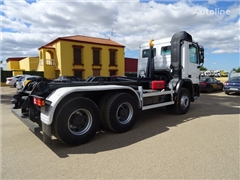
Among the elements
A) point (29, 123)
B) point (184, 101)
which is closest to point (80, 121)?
point (29, 123)

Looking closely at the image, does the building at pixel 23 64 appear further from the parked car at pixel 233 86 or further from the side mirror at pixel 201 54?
the parked car at pixel 233 86

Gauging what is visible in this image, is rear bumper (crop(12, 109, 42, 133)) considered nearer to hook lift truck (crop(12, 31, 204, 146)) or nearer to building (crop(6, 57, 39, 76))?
hook lift truck (crop(12, 31, 204, 146))

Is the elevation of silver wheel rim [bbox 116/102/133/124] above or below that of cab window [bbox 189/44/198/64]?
below

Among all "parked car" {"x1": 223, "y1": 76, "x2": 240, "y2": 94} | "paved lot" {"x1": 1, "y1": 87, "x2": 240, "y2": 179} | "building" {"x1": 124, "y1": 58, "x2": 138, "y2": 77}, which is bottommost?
"paved lot" {"x1": 1, "y1": 87, "x2": 240, "y2": 179}

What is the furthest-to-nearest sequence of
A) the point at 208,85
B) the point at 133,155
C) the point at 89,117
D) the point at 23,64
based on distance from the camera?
the point at 23,64
the point at 208,85
the point at 89,117
the point at 133,155

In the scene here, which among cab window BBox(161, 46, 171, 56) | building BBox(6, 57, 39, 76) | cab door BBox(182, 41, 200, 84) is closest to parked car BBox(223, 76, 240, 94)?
cab door BBox(182, 41, 200, 84)

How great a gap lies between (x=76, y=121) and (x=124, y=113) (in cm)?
137

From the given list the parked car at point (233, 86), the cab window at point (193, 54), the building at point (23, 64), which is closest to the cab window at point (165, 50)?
the cab window at point (193, 54)

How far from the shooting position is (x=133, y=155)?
10.9 feet

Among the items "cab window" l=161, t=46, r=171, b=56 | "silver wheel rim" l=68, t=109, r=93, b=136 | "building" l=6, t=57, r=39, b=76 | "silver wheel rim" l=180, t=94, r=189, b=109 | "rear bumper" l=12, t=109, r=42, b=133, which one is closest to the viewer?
"rear bumper" l=12, t=109, r=42, b=133

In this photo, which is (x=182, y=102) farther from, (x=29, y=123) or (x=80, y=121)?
(x=29, y=123)

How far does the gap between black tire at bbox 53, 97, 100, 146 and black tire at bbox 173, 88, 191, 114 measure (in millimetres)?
3492

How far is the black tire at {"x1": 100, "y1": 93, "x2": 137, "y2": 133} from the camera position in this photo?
428 cm

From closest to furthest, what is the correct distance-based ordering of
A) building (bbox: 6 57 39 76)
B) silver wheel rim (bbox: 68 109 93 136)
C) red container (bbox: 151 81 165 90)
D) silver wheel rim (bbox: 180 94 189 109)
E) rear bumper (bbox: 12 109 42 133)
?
rear bumper (bbox: 12 109 42 133), silver wheel rim (bbox: 68 109 93 136), red container (bbox: 151 81 165 90), silver wheel rim (bbox: 180 94 189 109), building (bbox: 6 57 39 76)
